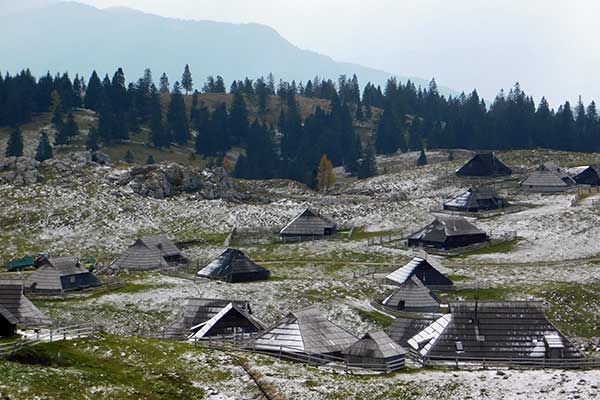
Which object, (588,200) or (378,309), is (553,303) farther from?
(588,200)

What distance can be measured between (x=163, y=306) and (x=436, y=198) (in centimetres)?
5762

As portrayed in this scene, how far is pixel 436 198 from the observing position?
373 ft

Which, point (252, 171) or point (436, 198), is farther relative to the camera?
point (252, 171)

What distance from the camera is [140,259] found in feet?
263

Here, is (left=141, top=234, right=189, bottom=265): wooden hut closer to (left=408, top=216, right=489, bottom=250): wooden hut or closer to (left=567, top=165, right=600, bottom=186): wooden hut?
(left=408, top=216, right=489, bottom=250): wooden hut

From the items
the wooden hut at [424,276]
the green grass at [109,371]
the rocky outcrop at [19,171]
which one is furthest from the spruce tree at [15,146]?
the green grass at [109,371]

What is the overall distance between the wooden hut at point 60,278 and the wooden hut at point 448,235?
33.0 m

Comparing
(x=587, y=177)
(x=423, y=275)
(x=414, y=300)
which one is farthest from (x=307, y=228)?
(x=587, y=177)

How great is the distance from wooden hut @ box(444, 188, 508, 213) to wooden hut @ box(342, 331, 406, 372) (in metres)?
62.6

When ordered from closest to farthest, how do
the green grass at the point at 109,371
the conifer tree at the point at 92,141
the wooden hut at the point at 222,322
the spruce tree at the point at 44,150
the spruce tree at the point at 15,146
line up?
1. the green grass at the point at 109,371
2. the wooden hut at the point at 222,322
3. the spruce tree at the point at 44,150
4. the spruce tree at the point at 15,146
5. the conifer tree at the point at 92,141

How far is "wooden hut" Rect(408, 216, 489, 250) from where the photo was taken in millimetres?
86875

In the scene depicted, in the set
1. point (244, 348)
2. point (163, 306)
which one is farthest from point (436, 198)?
point (244, 348)

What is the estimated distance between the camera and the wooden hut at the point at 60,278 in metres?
68.9

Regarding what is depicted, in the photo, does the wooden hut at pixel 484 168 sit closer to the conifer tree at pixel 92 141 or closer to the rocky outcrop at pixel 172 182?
the rocky outcrop at pixel 172 182
